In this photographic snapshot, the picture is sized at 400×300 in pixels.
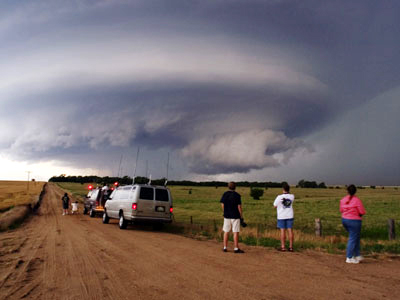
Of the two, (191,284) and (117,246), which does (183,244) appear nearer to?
(117,246)

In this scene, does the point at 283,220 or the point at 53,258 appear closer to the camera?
the point at 53,258

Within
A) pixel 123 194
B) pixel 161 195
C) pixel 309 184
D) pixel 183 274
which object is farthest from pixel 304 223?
pixel 309 184

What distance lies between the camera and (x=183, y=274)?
7484 mm

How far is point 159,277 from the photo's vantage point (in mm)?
7230

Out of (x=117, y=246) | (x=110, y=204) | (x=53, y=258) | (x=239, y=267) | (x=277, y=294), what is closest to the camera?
(x=277, y=294)

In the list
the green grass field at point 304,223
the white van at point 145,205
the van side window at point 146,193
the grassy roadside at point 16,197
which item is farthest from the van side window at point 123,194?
the grassy roadside at point 16,197

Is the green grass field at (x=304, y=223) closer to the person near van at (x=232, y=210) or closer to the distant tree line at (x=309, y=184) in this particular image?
the person near van at (x=232, y=210)

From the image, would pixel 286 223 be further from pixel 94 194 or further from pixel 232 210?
pixel 94 194

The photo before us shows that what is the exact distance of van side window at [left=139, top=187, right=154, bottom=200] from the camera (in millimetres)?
16891

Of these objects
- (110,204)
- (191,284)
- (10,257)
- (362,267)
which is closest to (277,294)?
(191,284)

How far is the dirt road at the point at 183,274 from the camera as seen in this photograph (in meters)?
6.14

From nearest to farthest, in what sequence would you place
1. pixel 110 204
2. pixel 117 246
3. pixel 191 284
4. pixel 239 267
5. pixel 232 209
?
pixel 191 284 < pixel 239 267 < pixel 232 209 < pixel 117 246 < pixel 110 204

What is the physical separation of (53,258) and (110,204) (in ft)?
35.1

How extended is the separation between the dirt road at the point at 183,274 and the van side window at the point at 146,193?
18.0 ft
